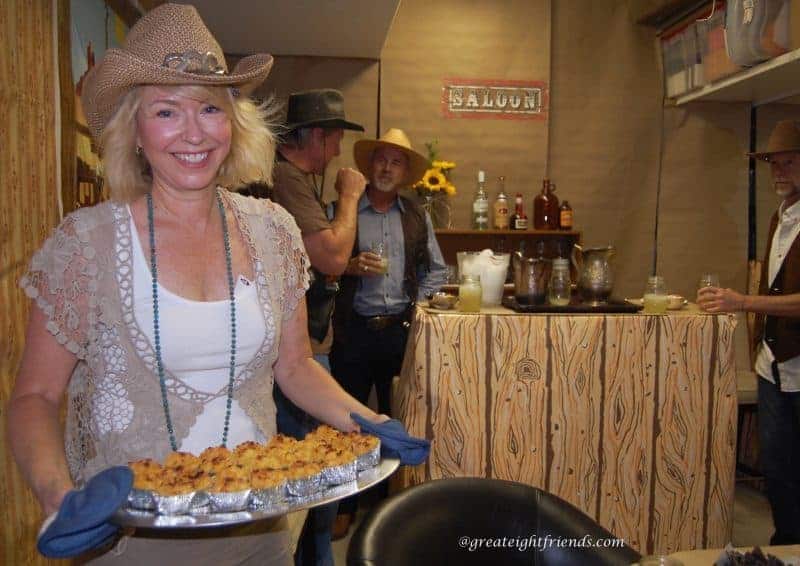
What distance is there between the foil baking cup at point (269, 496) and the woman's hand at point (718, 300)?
80.5 inches

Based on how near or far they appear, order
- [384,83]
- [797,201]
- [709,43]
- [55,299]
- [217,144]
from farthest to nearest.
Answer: [384,83] → [709,43] → [797,201] → [217,144] → [55,299]

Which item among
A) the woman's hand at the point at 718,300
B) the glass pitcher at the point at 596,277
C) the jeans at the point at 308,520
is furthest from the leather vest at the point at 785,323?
the jeans at the point at 308,520

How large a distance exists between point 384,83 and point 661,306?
2898 millimetres

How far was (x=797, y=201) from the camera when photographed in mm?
3189

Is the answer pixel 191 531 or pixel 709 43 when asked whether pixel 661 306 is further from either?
pixel 709 43

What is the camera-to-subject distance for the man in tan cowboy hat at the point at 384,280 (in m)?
3.74

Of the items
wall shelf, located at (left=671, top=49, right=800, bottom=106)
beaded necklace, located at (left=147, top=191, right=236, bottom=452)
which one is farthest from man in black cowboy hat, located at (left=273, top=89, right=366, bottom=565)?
wall shelf, located at (left=671, top=49, right=800, bottom=106)

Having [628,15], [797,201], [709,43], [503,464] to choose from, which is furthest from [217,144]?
[628,15]

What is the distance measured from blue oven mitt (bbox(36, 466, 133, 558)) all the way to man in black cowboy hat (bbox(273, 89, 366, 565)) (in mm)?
1685

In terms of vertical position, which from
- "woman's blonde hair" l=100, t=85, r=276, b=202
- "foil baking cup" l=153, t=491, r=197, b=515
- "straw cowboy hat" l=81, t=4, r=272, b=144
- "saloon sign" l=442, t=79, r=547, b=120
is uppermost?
"saloon sign" l=442, t=79, r=547, b=120

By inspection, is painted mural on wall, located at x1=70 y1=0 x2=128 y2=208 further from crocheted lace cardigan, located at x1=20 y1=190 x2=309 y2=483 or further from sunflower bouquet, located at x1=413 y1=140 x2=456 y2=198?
sunflower bouquet, located at x1=413 y1=140 x2=456 y2=198

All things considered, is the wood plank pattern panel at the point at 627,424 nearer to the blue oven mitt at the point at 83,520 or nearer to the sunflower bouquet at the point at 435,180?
the blue oven mitt at the point at 83,520

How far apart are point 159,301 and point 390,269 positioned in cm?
259

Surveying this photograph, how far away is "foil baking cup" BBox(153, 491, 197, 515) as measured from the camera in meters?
1.12
